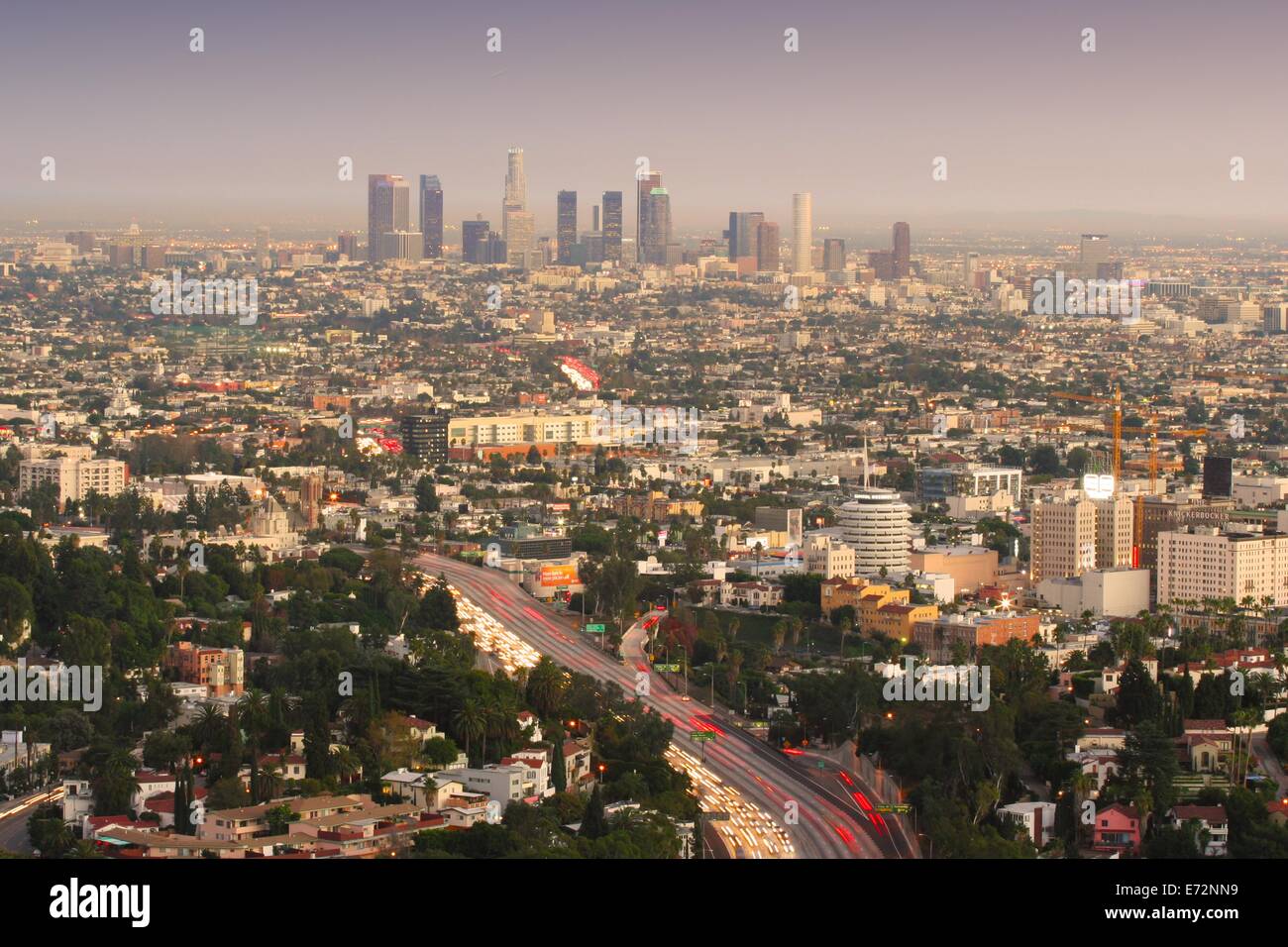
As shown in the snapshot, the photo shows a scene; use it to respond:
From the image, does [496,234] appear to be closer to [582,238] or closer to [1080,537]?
[582,238]

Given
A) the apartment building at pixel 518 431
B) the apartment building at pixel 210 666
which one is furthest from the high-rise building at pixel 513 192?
the apartment building at pixel 210 666

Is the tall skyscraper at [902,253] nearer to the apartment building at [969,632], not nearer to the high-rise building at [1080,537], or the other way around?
the high-rise building at [1080,537]

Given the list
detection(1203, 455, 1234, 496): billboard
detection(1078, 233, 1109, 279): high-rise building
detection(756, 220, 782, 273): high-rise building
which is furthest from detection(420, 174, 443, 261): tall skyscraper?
Result: detection(1203, 455, 1234, 496): billboard

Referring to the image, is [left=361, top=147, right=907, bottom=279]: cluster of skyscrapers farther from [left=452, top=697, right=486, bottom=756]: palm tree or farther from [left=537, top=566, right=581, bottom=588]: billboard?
[left=452, top=697, right=486, bottom=756]: palm tree

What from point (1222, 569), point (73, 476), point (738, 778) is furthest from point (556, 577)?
point (73, 476)

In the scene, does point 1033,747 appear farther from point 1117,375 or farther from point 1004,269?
point 1004,269
